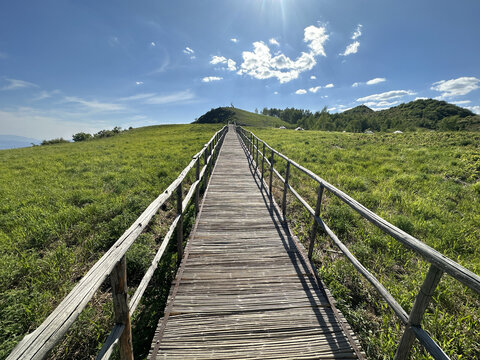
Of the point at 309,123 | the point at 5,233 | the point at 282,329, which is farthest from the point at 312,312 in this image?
the point at 309,123

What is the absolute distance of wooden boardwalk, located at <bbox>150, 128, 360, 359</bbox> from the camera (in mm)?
2215

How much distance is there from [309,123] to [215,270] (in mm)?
88708

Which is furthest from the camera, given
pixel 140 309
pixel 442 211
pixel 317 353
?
pixel 442 211

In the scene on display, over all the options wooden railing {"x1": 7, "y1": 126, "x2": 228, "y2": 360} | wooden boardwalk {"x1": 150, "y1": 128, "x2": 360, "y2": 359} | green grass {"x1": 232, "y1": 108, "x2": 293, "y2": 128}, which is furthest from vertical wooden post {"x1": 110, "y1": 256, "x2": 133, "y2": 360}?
green grass {"x1": 232, "y1": 108, "x2": 293, "y2": 128}

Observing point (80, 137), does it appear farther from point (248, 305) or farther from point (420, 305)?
point (420, 305)

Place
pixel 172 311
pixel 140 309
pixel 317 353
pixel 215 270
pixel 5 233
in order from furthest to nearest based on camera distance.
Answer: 1. pixel 5 233
2. pixel 215 270
3. pixel 140 309
4. pixel 172 311
5. pixel 317 353

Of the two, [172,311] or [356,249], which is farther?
[356,249]

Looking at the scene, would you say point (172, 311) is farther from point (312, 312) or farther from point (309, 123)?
point (309, 123)

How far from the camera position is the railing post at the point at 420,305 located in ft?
4.76

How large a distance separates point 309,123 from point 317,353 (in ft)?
293

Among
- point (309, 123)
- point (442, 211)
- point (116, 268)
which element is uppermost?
point (309, 123)

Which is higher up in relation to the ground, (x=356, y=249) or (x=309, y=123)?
(x=309, y=123)

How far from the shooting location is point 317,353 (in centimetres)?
218

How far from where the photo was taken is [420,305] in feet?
5.03
